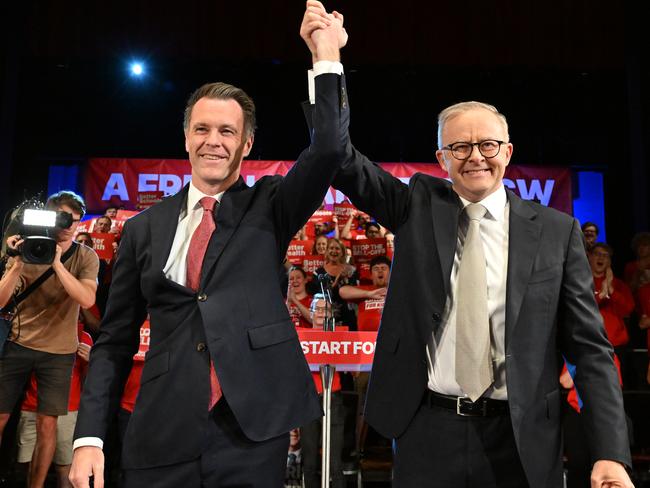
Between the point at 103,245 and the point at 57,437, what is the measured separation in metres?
2.83

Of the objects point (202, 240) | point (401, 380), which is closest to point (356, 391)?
point (401, 380)

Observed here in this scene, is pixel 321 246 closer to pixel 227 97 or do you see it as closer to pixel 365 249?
pixel 365 249

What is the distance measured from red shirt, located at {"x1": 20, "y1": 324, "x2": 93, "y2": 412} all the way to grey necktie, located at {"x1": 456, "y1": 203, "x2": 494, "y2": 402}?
2.88 m

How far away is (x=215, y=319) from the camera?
4.89 feet

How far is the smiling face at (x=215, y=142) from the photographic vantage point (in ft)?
5.47

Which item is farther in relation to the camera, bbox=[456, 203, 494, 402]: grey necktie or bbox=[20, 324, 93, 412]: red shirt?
bbox=[20, 324, 93, 412]: red shirt

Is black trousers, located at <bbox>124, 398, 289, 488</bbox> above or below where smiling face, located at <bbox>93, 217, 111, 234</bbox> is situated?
below

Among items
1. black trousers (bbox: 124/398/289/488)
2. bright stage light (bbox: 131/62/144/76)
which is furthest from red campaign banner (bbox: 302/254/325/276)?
bright stage light (bbox: 131/62/144/76)

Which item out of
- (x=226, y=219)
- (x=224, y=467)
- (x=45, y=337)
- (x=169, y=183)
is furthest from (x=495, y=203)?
(x=169, y=183)

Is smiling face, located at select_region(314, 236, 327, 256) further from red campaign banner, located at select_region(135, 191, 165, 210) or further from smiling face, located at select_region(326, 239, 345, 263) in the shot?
red campaign banner, located at select_region(135, 191, 165, 210)

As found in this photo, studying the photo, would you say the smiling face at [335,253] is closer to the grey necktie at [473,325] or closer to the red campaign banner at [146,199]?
the red campaign banner at [146,199]

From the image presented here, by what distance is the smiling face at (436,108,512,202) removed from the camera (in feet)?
6.04

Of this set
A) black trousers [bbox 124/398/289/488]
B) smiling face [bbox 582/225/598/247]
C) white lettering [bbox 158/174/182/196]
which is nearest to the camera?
black trousers [bbox 124/398/289/488]

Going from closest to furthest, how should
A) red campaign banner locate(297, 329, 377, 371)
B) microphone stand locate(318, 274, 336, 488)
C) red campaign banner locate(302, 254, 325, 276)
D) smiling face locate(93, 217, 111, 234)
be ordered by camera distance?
microphone stand locate(318, 274, 336, 488) < red campaign banner locate(297, 329, 377, 371) < red campaign banner locate(302, 254, 325, 276) < smiling face locate(93, 217, 111, 234)
